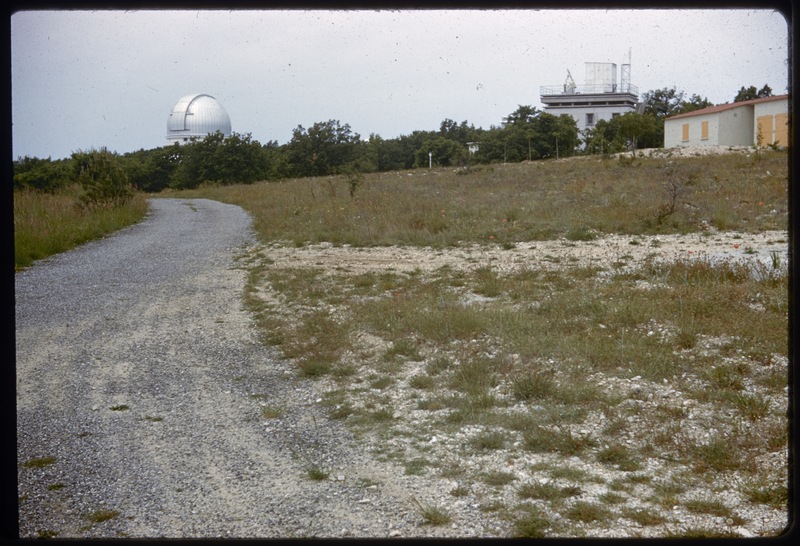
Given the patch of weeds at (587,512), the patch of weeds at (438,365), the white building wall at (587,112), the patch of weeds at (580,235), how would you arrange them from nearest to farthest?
the patch of weeds at (587,512) < the patch of weeds at (438,365) < the patch of weeds at (580,235) < the white building wall at (587,112)

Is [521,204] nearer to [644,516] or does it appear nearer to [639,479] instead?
[639,479]

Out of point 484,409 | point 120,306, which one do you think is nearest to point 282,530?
point 484,409

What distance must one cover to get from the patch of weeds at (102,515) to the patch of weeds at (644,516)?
2.07 meters

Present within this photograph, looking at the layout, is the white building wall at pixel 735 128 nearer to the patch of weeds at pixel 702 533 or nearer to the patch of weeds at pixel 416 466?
the patch of weeds at pixel 416 466

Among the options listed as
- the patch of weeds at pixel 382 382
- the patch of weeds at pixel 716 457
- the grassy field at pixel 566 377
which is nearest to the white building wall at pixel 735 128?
the grassy field at pixel 566 377

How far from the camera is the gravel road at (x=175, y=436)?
2758mm

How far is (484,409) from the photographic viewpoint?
Result: 3908 millimetres

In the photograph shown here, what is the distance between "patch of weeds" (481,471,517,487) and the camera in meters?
3.04

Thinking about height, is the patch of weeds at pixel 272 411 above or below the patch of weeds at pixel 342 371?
below

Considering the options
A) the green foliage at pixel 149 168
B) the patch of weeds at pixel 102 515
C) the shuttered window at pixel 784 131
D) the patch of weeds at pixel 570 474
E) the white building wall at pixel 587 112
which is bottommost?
the patch of weeds at pixel 570 474

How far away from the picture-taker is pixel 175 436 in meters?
3.67

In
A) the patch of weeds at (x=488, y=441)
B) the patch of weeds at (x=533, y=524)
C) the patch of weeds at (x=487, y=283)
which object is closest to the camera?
the patch of weeds at (x=533, y=524)

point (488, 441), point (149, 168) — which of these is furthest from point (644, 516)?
point (149, 168)

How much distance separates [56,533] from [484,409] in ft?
7.33
